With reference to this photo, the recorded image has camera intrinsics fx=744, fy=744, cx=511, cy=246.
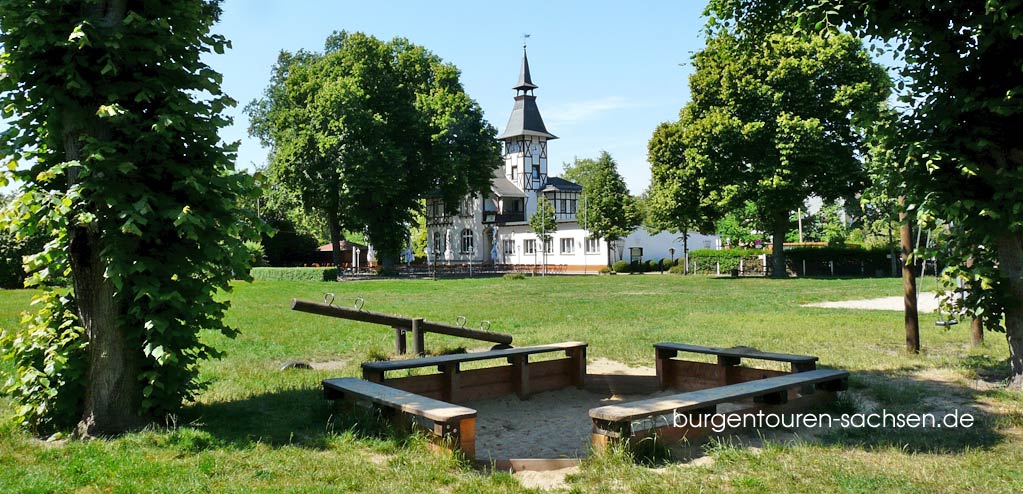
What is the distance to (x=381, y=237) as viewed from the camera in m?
47.1

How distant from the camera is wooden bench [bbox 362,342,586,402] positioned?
8.08m

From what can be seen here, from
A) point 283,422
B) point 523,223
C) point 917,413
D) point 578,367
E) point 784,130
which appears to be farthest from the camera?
point 523,223

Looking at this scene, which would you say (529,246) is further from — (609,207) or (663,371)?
(663,371)

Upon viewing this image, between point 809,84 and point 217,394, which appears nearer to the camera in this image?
point 217,394

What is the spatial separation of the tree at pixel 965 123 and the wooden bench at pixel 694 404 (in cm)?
263

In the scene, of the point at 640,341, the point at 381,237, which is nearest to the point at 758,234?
the point at 381,237

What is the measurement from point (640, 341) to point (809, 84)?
28391mm

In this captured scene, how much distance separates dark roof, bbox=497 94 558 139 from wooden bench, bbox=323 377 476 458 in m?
64.7

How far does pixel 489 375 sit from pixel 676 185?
107 feet

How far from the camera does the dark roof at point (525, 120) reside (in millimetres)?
70875

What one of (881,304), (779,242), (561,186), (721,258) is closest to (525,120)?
(561,186)

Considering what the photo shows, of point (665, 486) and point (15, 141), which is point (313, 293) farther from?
point (665, 486)

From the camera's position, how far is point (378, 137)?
44.8 meters

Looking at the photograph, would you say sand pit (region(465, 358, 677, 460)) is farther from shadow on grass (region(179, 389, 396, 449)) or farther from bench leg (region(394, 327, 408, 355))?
bench leg (region(394, 327, 408, 355))
